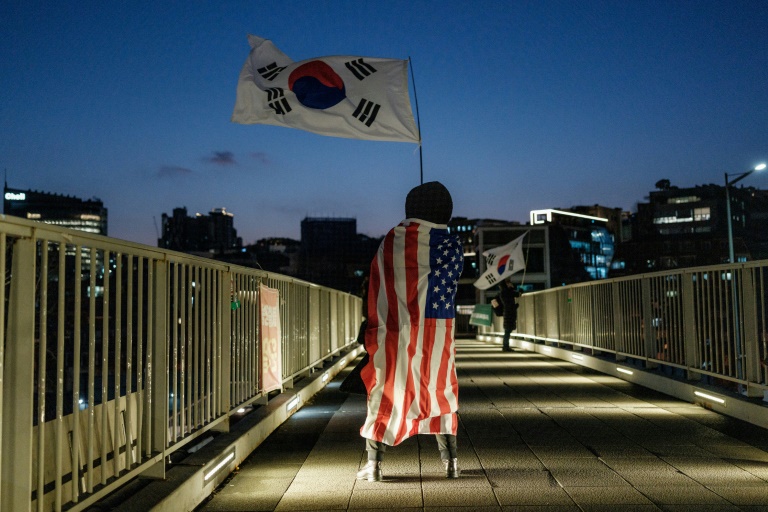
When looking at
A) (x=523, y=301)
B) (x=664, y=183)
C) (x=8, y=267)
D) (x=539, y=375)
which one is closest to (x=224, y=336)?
(x=8, y=267)

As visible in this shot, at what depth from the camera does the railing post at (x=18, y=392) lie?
3240 millimetres

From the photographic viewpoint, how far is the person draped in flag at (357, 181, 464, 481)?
19.5ft

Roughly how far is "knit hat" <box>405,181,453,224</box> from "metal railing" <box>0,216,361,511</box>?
67.5 inches

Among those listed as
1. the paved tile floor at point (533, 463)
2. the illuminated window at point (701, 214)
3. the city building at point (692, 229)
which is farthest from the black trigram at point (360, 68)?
the illuminated window at point (701, 214)

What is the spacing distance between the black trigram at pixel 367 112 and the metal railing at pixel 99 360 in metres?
2.89

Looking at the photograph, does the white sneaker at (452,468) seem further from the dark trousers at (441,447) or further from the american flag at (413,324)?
the american flag at (413,324)

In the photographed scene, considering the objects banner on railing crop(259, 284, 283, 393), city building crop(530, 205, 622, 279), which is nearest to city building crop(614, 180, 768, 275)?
city building crop(530, 205, 622, 279)

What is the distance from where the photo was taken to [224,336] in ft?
22.8

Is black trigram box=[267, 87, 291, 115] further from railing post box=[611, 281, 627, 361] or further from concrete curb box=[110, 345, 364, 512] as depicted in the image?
railing post box=[611, 281, 627, 361]

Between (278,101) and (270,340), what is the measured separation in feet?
9.83

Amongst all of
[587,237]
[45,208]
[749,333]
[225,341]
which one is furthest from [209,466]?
[45,208]

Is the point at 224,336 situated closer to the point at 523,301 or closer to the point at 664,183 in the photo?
the point at 523,301

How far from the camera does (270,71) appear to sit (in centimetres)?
987

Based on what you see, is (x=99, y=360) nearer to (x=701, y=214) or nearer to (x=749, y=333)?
(x=749, y=333)
